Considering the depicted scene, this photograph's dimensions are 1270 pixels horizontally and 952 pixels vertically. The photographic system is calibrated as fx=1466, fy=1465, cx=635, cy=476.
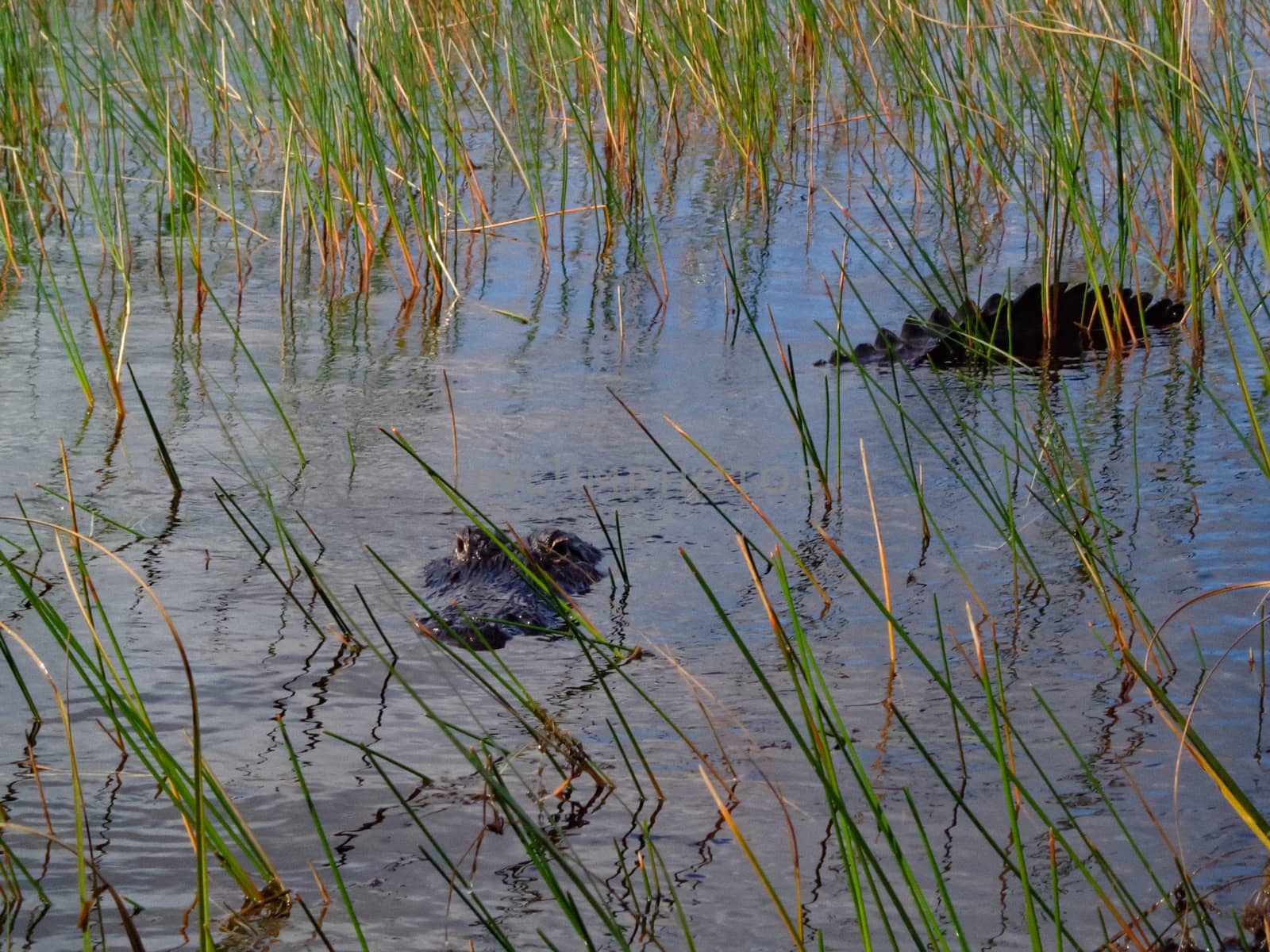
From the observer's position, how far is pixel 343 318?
4809 millimetres

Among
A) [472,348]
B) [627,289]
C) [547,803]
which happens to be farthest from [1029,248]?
[547,803]

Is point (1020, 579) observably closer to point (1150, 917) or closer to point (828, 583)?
point (828, 583)

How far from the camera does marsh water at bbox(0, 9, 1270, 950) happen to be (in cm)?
195

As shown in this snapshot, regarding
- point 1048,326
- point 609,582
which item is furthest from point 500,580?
point 1048,326

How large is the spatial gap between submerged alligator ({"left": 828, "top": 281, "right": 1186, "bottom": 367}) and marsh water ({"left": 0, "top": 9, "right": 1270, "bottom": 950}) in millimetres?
83

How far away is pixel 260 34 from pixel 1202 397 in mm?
5999

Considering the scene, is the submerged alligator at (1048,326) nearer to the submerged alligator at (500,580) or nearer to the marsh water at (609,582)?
the marsh water at (609,582)

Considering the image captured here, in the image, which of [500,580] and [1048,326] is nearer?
[500,580]

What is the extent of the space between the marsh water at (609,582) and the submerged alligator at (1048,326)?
0.27 feet

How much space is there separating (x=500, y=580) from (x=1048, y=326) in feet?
6.59

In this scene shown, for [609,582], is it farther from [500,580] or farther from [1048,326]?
[1048,326]

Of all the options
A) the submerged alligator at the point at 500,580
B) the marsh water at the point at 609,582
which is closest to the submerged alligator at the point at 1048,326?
the marsh water at the point at 609,582

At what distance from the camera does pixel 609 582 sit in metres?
3.03

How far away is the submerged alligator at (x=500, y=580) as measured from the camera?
2.79m
